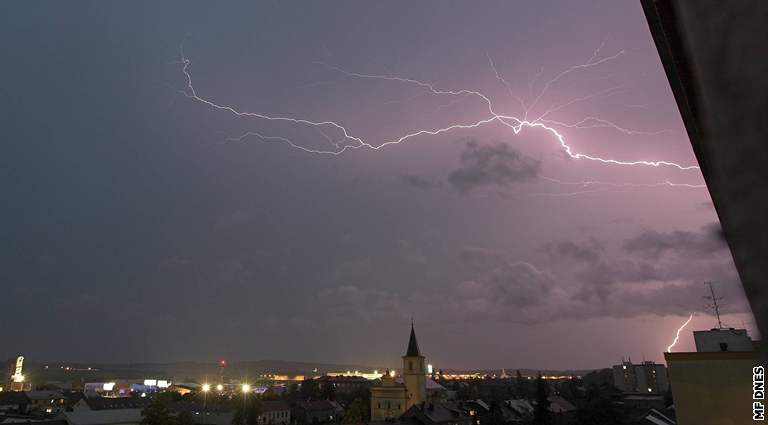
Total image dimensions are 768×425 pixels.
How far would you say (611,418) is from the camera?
4150cm

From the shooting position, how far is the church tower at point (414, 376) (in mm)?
65812

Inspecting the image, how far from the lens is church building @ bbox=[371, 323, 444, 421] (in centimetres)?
6544

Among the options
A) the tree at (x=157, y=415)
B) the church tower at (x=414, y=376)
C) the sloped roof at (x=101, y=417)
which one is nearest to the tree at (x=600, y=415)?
the church tower at (x=414, y=376)

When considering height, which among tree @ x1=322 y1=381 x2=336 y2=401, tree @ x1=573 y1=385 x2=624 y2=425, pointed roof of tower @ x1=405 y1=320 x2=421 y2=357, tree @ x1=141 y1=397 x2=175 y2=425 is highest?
pointed roof of tower @ x1=405 y1=320 x2=421 y2=357

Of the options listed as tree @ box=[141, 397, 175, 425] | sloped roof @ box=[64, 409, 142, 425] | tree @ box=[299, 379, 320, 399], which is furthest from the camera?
tree @ box=[299, 379, 320, 399]

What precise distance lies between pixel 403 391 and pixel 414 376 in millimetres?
2682

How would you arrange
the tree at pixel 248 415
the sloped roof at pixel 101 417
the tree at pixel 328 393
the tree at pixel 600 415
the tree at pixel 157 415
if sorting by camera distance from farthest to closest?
the tree at pixel 328 393 → the tree at pixel 248 415 → the sloped roof at pixel 101 417 → the tree at pixel 157 415 → the tree at pixel 600 415

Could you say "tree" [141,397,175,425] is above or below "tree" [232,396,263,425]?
above

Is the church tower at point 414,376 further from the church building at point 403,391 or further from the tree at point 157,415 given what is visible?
the tree at point 157,415

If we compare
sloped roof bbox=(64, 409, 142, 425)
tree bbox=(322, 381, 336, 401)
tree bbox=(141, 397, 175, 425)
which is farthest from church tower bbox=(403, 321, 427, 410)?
tree bbox=(322, 381, 336, 401)

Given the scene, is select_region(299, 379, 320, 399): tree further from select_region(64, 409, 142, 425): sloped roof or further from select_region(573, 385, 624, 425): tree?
select_region(573, 385, 624, 425): tree

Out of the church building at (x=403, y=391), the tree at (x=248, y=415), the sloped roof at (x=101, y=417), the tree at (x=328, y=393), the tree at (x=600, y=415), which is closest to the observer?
the tree at (x=600, y=415)

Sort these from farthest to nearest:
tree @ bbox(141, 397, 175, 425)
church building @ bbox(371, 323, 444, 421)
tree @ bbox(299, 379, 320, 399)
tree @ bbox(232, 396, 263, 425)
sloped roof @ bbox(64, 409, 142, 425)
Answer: tree @ bbox(299, 379, 320, 399) → church building @ bbox(371, 323, 444, 421) → tree @ bbox(232, 396, 263, 425) → sloped roof @ bbox(64, 409, 142, 425) → tree @ bbox(141, 397, 175, 425)

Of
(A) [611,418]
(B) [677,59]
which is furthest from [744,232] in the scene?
(A) [611,418]
